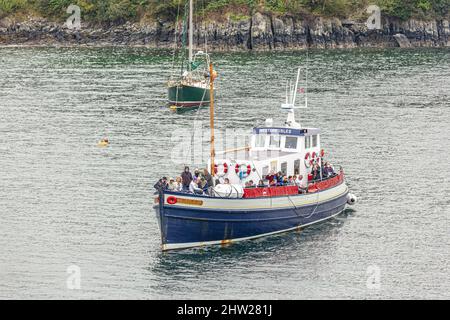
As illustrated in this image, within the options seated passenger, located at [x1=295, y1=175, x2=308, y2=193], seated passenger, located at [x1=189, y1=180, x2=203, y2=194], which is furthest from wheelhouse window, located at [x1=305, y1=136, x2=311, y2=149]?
seated passenger, located at [x1=189, y1=180, x2=203, y2=194]

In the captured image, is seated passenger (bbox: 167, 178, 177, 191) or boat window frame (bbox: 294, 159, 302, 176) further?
boat window frame (bbox: 294, 159, 302, 176)

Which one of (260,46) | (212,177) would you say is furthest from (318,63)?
(212,177)

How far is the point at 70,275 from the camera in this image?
53625 millimetres

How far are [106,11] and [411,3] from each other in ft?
177

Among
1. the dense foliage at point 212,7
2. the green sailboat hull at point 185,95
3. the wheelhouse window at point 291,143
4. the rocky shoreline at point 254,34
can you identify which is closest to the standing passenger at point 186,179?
the wheelhouse window at point 291,143

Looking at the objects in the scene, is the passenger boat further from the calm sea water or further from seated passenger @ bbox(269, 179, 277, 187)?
the calm sea water

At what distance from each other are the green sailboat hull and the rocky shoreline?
5463cm

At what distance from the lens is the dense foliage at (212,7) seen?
174 metres

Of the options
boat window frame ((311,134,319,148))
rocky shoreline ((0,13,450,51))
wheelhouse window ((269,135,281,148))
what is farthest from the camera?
rocky shoreline ((0,13,450,51))

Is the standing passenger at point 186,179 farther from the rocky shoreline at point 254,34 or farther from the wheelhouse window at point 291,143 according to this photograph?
the rocky shoreline at point 254,34

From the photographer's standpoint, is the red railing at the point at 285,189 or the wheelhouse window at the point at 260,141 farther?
the wheelhouse window at the point at 260,141

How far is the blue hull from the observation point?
5562 cm

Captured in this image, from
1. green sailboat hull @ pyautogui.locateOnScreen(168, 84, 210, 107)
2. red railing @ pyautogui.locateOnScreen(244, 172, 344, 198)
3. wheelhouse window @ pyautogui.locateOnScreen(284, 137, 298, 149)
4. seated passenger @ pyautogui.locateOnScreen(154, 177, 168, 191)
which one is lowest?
red railing @ pyautogui.locateOnScreen(244, 172, 344, 198)

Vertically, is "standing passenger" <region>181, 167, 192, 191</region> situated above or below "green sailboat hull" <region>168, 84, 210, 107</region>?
below
